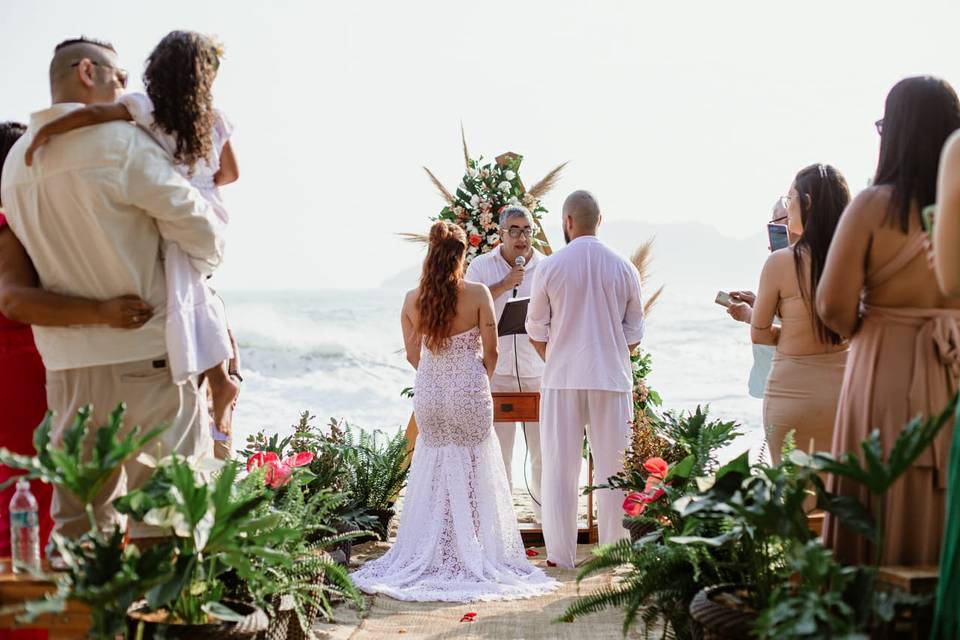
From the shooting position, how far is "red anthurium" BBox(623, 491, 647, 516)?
16.7ft

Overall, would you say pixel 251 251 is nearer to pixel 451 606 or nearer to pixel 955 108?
pixel 451 606

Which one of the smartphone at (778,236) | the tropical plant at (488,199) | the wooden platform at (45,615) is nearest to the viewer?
the wooden platform at (45,615)

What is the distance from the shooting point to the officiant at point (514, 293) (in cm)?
782

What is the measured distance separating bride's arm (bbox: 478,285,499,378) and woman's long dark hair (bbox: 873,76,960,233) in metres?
3.42

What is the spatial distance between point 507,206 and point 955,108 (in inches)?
209

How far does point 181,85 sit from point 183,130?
0.15 m

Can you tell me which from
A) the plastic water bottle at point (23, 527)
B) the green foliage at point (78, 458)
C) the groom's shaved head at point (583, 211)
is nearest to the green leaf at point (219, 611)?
the green foliage at point (78, 458)

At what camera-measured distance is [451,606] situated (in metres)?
5.90

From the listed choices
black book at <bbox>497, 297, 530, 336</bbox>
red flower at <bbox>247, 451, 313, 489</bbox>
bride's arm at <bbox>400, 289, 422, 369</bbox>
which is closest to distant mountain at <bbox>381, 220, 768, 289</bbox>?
black book at <bbox>497, 297, 530, 336</bbox>

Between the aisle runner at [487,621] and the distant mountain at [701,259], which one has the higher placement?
the distant mountain at [701,259]

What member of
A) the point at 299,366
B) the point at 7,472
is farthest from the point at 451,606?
the point at 299,366

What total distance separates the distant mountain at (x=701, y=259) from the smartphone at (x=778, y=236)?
116 feet

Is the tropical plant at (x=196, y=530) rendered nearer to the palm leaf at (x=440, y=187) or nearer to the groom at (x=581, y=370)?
the groom at (x=581, y=370)

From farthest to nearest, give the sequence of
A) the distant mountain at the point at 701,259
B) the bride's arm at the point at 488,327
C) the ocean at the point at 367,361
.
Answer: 1. the distant mountain at the point at 701,259
2. the ocean at the point at 367,361
3. the bride's arm at the point at 488,327
